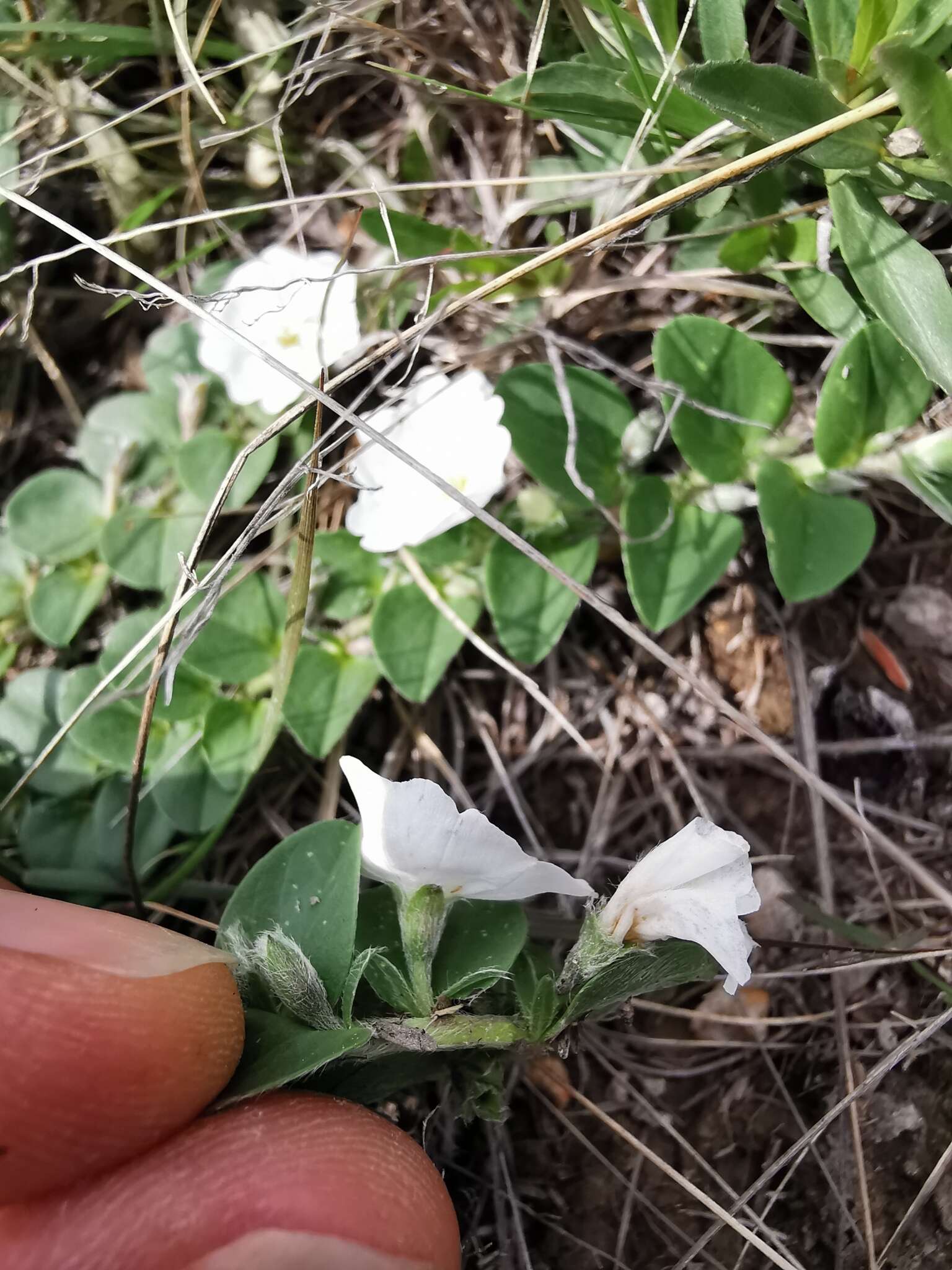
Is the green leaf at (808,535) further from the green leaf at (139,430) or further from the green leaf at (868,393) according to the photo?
the green leaf at (139,430)

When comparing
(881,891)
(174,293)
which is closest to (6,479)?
(174,293)

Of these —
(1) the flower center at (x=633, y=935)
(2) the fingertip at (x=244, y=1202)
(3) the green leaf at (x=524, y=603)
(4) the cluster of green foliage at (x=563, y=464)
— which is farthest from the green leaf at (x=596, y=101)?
(2) the fingertip at (x=244, y=1202)

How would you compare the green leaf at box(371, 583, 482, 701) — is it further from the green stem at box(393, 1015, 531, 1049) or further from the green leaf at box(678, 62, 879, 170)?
the green leaf at box(678, 62, 879, 170)

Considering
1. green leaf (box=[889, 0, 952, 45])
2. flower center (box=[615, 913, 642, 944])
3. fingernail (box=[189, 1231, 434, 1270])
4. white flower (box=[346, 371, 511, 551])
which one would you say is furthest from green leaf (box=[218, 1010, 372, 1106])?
green leaf (box=[889, 0, 952, 45])

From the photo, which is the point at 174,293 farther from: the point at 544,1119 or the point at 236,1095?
the point at 544,1119

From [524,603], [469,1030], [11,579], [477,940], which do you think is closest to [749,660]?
[524,603]

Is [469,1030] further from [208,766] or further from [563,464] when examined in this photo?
[563,464]
